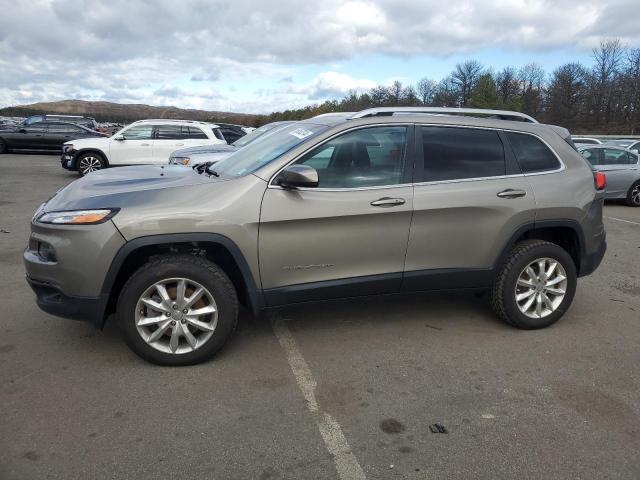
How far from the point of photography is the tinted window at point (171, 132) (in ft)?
47.7

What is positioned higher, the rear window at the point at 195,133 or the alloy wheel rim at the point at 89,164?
the rear window at the point at 195,133

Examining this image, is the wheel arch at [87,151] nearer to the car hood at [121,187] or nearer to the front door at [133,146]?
the front door at [133,146]

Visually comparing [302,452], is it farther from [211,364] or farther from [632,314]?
[632,314]

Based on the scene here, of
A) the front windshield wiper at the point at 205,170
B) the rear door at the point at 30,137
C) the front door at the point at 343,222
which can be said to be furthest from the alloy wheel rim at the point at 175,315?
the rear door at the point at 30,137

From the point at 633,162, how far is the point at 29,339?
540 inches

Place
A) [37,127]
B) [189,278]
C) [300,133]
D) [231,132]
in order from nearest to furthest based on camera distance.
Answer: [189,278]
[300,133]
[37,127]
[231,132]

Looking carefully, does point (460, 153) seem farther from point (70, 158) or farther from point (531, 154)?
point (70, 158)

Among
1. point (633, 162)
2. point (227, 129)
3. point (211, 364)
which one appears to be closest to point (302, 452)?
point (211, 364)

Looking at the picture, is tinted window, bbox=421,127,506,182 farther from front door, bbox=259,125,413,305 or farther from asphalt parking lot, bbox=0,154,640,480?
asphalt parking lot, bbox=0,154,640,480

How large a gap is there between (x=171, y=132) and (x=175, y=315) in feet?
39.2

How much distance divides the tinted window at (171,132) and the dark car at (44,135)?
806cm

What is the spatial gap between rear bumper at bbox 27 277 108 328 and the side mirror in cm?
141

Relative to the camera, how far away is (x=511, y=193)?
4281 mm

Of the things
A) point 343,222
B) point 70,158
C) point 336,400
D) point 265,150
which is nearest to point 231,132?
point 70,158
